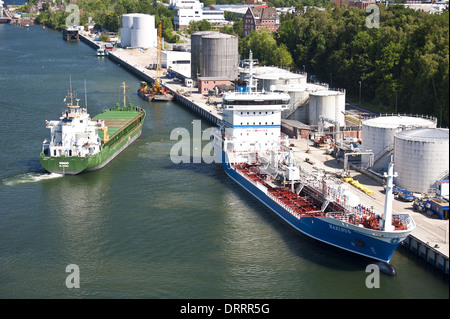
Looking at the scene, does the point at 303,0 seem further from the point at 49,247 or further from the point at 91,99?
the point at 49,247

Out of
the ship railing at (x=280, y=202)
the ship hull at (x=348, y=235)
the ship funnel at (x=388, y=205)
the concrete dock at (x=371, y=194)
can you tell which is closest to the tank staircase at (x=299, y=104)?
the concrete dock at (x=371, y=194)

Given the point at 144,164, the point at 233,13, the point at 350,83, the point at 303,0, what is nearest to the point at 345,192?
the point at 144,164

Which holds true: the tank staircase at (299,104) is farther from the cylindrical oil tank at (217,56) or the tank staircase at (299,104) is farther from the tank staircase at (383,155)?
the cylindrical oil tank at (217,56)

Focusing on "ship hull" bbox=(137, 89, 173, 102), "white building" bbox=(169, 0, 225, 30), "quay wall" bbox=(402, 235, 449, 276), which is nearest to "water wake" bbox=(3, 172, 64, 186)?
"quay wall" bbox=(402, 235, 449, 276)

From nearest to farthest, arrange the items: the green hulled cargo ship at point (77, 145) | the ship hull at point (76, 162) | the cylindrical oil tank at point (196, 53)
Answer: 1. the ship hull at point (76, 162)
2. the green hulled cargo ship at point (77, 145)
3. the cylindrical oil tank at point (196, 53)

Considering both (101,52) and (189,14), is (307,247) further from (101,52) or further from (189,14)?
(189,14)
